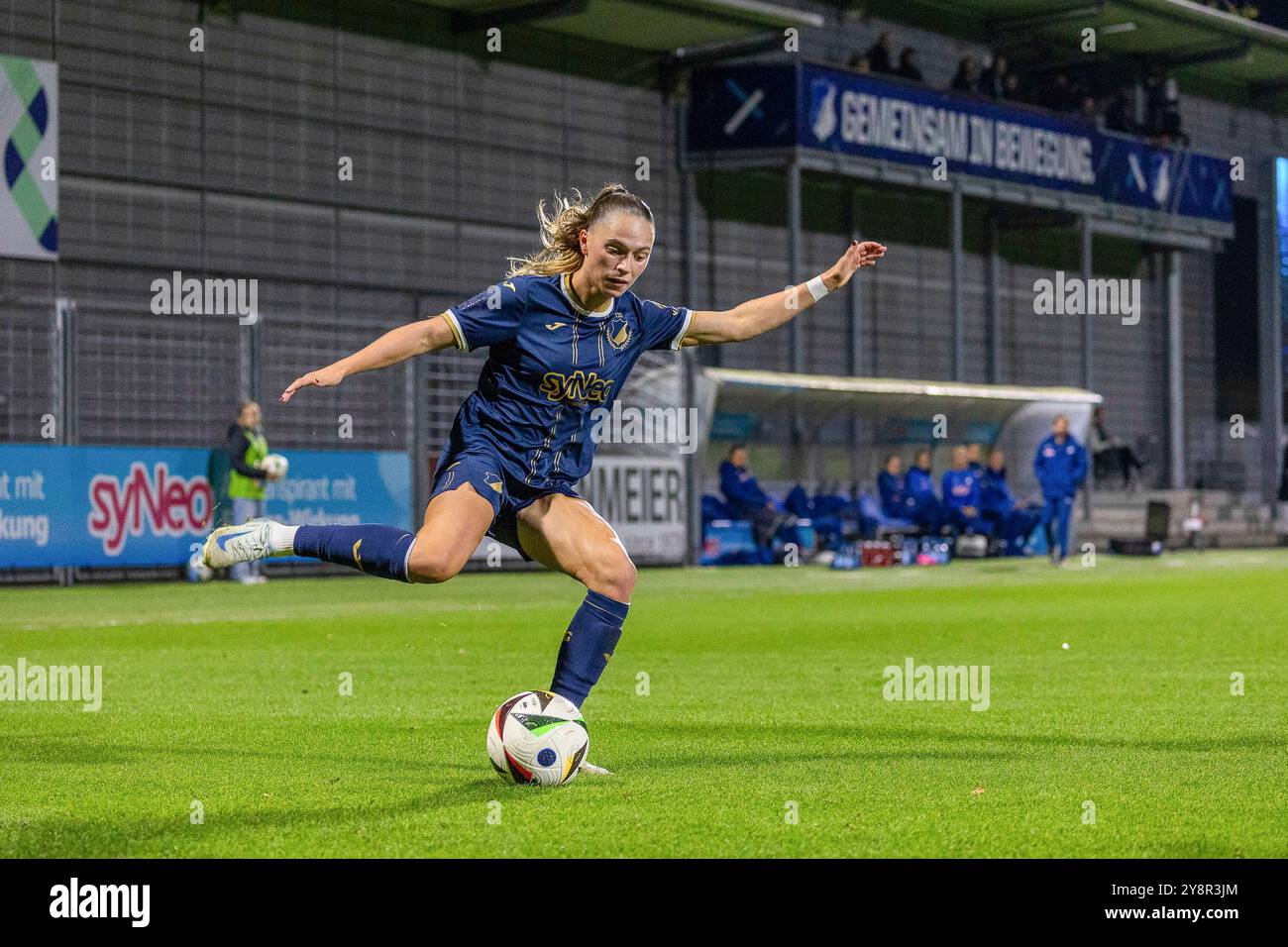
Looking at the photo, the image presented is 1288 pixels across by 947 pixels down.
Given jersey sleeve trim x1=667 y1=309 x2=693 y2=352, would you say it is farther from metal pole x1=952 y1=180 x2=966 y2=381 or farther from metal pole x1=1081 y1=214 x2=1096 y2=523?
metal pole x1=1081 y1=214 x2=1096 y2=523

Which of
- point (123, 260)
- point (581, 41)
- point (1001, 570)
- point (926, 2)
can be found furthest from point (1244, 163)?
point (123, 260)

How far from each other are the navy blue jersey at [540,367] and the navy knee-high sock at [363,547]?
1.81ft

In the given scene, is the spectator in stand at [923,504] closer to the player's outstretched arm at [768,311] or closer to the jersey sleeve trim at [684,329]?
the player's outstretched arm at [768,311]

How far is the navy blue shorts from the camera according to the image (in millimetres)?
7469

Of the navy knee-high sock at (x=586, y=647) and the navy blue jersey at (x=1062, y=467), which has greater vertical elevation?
the navy blue jersey at (x=1062, y=467)

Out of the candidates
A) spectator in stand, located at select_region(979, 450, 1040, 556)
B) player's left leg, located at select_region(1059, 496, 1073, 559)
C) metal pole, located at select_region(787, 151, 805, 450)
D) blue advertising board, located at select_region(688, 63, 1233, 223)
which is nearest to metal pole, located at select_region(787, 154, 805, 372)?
metal pole, located at select_region(787, 151, 805, 450)

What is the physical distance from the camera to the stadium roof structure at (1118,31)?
129 feet

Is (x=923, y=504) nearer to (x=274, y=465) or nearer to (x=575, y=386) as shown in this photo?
(x=274, y=465)

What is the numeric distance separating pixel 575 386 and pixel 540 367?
0.17 metres

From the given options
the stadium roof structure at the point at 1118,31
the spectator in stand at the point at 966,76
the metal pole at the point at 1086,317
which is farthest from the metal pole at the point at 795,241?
the metal pole at the point at 1086,317

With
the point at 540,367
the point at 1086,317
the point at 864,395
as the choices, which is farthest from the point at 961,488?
the point at 540,367

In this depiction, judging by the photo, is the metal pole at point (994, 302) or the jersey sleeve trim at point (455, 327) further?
the metal pole at point (994, 302)
